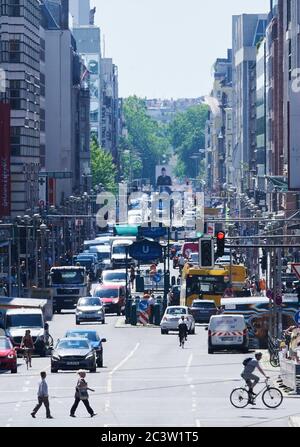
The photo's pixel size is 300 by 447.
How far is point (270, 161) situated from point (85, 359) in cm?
11953

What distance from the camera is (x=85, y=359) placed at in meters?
59.8

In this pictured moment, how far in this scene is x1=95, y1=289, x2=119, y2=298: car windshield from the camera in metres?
102

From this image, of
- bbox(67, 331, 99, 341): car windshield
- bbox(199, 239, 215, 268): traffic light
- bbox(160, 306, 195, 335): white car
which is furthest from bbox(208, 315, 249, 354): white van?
bbox(160, 306, 195, 335): white car

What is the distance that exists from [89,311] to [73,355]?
3204cm

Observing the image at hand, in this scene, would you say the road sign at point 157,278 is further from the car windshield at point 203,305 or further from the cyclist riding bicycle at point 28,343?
the cyclist riding bicycle at point 28,343

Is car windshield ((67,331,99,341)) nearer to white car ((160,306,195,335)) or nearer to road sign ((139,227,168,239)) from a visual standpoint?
white car ((160,306,195,335))

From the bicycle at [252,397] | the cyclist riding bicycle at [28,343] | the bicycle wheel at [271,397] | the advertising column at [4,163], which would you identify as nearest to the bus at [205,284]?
the advertising column at [4,163]

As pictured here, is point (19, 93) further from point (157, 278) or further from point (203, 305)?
point (203, 305)

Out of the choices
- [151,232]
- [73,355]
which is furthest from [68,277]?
[73,355]

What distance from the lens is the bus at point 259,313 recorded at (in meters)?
75.9

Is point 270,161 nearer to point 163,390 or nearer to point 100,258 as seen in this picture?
point 100,258

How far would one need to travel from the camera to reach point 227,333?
232 ft

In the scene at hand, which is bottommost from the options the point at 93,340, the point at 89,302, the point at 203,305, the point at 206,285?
the point at 203,305
